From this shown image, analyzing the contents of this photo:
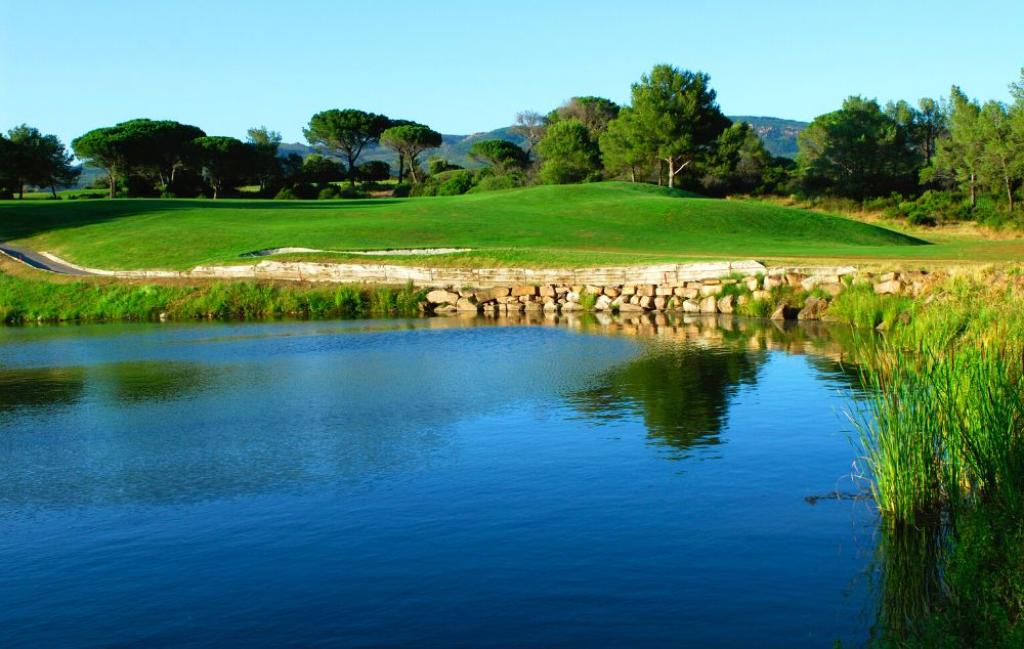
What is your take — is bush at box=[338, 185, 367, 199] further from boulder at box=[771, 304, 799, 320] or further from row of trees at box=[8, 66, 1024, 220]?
boulder at box=[771, 304, 799, 320]

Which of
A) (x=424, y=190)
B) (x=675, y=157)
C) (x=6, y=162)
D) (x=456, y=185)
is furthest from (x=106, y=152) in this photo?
(x=675, y=157)

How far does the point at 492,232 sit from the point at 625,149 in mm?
46673

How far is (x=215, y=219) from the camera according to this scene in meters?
52.9

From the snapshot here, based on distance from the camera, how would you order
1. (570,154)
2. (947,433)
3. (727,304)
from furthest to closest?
1. (570,154)
2. (727,304)
3. (947,433)

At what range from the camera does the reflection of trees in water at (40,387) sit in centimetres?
2017

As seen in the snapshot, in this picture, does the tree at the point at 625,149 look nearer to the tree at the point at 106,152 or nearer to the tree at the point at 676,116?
the tree at the point at 676,116

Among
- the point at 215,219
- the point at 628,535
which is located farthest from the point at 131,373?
the point at 215,219

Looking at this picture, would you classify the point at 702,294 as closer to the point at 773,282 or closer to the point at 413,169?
the point at 773,282

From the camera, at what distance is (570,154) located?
97.2 meters

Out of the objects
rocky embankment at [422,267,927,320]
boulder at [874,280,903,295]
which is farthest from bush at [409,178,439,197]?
boulder at [874,280,903,295]

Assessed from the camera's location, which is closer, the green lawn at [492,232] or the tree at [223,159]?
the green lawn at [492,232]

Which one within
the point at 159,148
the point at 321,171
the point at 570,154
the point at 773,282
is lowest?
the point at 773,282

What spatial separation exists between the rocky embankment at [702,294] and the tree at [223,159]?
6735 centimetres

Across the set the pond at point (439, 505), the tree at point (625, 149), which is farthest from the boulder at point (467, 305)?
the tree at point (625, 149)
